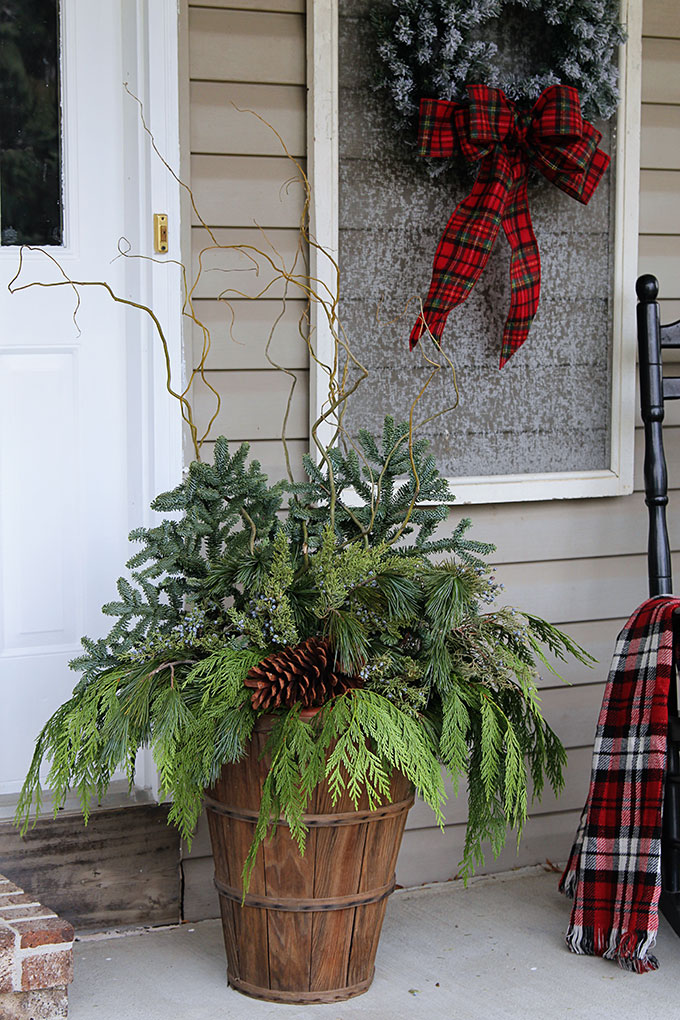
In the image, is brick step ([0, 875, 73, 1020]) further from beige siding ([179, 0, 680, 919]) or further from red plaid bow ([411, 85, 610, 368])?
red plaid bow ([411, 85, 610, 368])

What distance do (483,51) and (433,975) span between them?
1757mm

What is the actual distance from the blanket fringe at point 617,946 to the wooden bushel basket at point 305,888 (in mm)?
415

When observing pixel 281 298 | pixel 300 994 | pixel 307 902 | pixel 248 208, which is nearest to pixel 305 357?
pixel 281 298

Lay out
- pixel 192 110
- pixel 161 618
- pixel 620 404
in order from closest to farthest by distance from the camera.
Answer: pixel 161 618
pixel 192 110
pixel 620 404

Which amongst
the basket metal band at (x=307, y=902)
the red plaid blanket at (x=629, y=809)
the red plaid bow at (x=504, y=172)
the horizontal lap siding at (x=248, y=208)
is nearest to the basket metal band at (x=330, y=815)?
the basket metal band at (x=307, y=902)

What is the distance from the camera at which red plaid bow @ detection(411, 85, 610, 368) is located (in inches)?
84.5

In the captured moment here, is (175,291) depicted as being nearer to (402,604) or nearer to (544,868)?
(402,604)

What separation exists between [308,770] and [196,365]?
0.87 m

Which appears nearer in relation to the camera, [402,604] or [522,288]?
[402,604]

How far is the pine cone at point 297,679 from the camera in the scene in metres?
1.64

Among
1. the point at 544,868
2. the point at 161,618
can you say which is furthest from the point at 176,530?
the point at 544,868

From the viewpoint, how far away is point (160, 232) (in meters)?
2.05

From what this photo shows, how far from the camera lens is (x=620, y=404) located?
7.95 ft

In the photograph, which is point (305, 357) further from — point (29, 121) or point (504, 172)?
point (29, 121)
